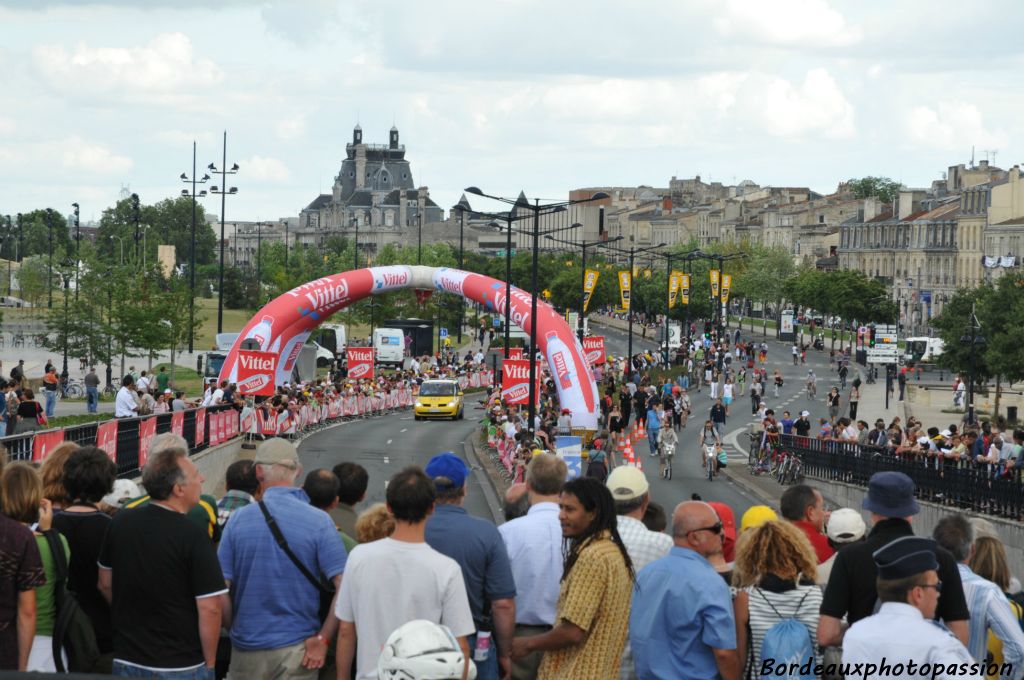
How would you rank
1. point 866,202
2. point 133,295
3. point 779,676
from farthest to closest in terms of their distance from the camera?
point 866,202, point 133,295, point 779,676

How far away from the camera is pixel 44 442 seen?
793 inches

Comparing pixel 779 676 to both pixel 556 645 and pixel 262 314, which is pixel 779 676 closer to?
pixel 556 645

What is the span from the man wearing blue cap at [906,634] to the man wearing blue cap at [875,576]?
0.61 metres

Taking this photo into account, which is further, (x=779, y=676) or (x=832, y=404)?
(x=832, y=404)

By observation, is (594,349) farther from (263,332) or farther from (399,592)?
(399,592)

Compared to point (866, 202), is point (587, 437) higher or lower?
lower

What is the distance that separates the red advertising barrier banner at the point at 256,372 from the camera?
39094 mm

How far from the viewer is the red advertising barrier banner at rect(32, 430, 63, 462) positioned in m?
19.7

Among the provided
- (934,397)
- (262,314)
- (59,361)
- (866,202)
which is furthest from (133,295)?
(866,202)

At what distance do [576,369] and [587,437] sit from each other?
11.3 ft

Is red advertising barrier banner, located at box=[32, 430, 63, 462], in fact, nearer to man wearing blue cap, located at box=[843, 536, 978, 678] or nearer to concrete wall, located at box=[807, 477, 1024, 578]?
concrete wall, located at box=[807, 477, 1024, 578]

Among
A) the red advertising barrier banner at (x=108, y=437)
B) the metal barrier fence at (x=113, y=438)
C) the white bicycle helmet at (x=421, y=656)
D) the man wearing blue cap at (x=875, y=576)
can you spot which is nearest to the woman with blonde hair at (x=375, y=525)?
the man wearing blue cap at (x=875, y=576)

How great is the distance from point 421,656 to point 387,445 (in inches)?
1495

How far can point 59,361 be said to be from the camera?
7556 cm
